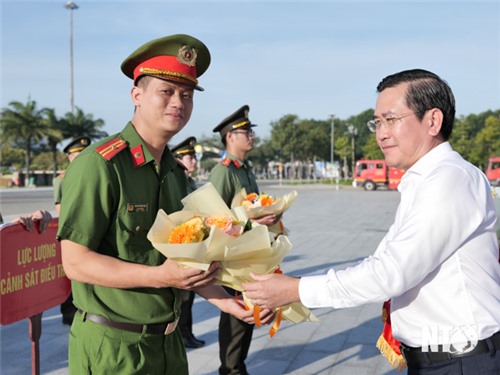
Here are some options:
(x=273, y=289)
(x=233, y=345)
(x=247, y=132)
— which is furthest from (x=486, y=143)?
(x=273, y=289)

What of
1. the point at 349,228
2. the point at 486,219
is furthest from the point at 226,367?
the point at 349,228

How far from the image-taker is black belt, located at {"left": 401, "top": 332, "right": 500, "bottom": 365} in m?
1.83

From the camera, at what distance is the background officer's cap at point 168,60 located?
2062 millimetres

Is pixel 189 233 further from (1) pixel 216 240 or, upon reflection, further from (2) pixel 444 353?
(2) pixel 444 353

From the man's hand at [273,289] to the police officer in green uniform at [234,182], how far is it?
1.92 meters

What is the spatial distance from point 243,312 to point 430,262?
3.00 feet

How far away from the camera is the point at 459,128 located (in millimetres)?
44188

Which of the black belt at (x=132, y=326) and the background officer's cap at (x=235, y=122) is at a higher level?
the background officer's cap at (x=235, y=122)

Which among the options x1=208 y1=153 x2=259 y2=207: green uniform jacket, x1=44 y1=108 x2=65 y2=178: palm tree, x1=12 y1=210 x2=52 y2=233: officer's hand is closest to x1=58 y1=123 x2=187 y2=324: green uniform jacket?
x1=12 y1=210 x2=52 y2=233: officer's hand

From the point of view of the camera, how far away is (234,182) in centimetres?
447

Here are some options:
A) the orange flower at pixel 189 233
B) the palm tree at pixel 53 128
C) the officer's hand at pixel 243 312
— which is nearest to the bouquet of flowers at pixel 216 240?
the orange flower at pixel 189 233

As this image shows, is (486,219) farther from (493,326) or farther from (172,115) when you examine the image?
(172,115)

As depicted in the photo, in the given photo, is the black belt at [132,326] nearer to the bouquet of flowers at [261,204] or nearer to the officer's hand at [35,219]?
the officer's hand at [35,219]

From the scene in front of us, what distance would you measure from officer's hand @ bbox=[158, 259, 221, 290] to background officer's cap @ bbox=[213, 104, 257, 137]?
10.1ft
